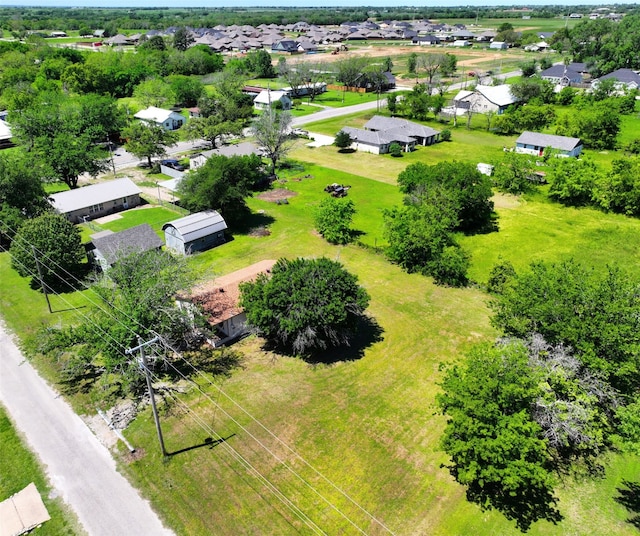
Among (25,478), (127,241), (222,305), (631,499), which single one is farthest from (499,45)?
(25,478)

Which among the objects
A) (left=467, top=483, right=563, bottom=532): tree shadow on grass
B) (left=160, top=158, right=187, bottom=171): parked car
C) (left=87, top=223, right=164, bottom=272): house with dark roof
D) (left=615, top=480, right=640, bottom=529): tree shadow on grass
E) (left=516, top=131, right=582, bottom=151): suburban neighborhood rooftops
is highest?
(left=87, top=223, right=164, bottom=272): house with dark roof

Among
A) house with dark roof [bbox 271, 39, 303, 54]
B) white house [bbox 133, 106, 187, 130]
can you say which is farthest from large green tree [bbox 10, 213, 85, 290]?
house with dark roof [bbox 271, 39, 303, 54]

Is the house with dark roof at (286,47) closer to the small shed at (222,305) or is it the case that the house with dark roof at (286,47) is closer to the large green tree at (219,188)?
the large green tree at (219,188)

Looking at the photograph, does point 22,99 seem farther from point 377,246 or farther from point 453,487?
point 453,487

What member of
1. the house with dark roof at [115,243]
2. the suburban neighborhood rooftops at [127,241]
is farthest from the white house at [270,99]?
the house with dark roof at [115,243]

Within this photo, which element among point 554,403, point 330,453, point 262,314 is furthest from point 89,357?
point 554,403

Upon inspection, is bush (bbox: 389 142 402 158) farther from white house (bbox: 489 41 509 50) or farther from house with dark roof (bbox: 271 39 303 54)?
white house (bbox: 489 41 509 50)
